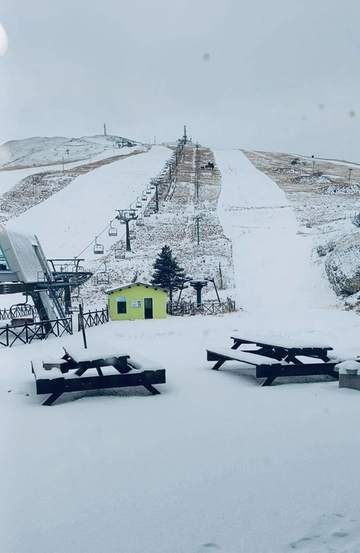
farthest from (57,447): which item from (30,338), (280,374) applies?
(30,338)

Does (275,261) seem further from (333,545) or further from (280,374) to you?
(333,545)

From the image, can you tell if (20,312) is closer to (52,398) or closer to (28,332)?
(28,332)

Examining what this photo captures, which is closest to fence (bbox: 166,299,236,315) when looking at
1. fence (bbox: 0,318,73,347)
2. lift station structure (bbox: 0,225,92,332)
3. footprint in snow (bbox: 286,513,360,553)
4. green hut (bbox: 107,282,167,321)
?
green hut (bbox: 107,282,167,321)

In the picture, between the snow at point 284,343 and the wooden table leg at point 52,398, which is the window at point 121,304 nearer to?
the snow at point 284,343

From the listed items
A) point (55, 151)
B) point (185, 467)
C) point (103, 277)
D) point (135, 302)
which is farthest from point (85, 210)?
point (55, 151)

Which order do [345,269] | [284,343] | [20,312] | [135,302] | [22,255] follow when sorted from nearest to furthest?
[284,343] < [22,255] < [135,302] < [20,312] < [345,269]

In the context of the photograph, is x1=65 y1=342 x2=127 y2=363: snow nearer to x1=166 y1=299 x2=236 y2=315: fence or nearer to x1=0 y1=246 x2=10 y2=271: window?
x1=0 y1=246 x2=10 y2=271: window
